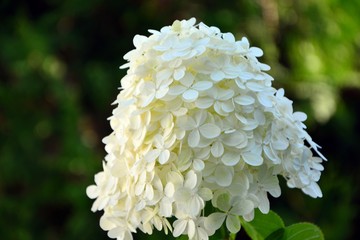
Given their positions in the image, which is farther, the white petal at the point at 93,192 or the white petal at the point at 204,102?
the white petal at the point at 93,192

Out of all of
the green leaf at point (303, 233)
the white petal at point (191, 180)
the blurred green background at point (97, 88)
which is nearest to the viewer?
the white petal at point (191, 180)

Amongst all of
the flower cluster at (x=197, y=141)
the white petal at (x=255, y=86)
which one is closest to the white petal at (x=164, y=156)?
the flower cluster at (x=197, y=141)

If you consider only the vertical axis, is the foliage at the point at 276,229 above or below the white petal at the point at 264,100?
below

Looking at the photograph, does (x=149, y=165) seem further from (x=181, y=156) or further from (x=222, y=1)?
(x=222, y=1)

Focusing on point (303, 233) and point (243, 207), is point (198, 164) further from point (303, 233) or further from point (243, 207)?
point (303, 233)

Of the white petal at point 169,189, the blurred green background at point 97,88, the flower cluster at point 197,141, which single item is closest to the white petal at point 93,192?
the flower cluster at point 197,141

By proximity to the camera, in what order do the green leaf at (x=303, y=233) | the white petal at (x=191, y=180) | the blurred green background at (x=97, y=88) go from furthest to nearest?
the blurred green background at (x=97, y=88) → the green leaf at (x=303, y=233) → the white petal at (x=191, y=180)

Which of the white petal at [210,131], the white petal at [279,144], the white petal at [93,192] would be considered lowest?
the white petal at [279,144]

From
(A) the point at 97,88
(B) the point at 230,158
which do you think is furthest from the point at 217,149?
(A) the point at 97,88

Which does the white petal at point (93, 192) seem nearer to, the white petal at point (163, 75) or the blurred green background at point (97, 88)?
the white petal at point (163, 75)
